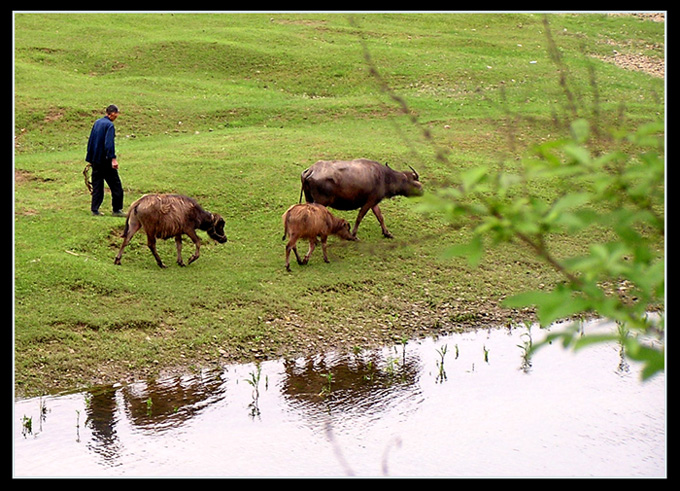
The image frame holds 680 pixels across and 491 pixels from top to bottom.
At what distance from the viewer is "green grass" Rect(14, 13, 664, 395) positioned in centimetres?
1076

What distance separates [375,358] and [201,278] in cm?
311

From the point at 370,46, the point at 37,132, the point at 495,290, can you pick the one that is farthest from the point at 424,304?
the point at 370,46

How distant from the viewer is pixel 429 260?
44.5 feet

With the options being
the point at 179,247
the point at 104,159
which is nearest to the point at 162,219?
the point at 179,247

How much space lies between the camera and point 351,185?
13.8 metres

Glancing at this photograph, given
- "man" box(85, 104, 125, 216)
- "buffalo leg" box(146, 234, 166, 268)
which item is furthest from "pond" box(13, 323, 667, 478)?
"man" box(85, 104, 125, 216)

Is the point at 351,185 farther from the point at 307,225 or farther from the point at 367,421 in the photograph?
the point at 367,421

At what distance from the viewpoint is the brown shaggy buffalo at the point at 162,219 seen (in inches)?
475

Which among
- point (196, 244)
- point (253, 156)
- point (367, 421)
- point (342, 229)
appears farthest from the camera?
point (253, 156)

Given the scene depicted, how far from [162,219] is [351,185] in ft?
10.8

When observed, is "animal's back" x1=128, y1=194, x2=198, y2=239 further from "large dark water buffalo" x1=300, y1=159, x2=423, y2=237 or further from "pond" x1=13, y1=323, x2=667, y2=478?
"pond" x1=13, y1=323, x2=667, y2=478

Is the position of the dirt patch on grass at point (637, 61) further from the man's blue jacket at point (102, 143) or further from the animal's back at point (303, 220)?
the man's blue jacket at point (102, 143)

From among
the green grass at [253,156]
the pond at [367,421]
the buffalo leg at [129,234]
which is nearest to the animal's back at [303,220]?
the green grass at [253,156]

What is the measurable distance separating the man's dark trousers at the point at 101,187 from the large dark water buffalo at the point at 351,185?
3.19 meters
